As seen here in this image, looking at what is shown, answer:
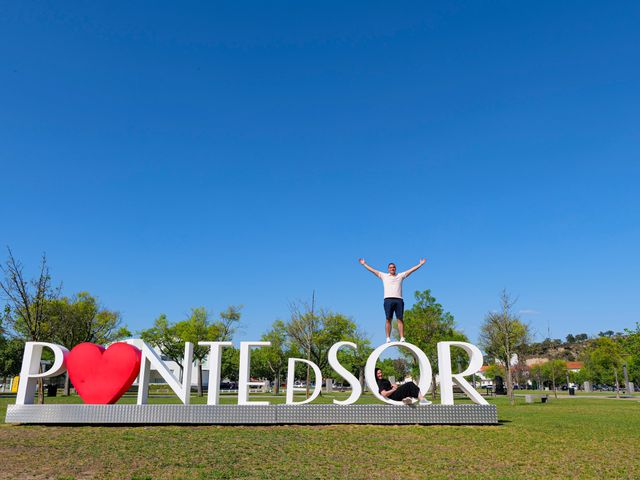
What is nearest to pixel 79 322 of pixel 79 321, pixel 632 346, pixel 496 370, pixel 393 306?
pixel 79 321

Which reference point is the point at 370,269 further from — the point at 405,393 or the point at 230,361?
the point at 230,361

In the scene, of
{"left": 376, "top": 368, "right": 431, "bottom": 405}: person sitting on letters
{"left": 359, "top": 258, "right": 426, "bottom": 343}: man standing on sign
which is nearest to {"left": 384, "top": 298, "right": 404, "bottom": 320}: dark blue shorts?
{"left": 359, "top": 258, "right": 426, "bottom": 343}: man standing on sign

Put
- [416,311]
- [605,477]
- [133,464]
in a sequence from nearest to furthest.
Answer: [605,477]
[133,464]
[416,311]

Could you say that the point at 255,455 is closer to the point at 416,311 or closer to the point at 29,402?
the point at 29,402

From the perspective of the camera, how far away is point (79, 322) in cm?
4181

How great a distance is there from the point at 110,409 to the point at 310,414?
5541 millimetres

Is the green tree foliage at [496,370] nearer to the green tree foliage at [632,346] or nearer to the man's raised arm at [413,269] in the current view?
the green tree foliage at [632,346]

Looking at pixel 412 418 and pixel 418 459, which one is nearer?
pixel 418 459

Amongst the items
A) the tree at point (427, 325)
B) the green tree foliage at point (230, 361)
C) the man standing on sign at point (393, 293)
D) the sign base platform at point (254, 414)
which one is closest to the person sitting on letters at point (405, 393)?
the sign base platform at point (254, 414)

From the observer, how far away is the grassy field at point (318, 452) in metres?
7.38

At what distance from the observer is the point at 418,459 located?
8336mm

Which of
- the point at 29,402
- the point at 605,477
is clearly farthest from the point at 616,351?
the point at 29,402

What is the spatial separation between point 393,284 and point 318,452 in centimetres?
650

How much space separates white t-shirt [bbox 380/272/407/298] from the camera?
14.4 metres
